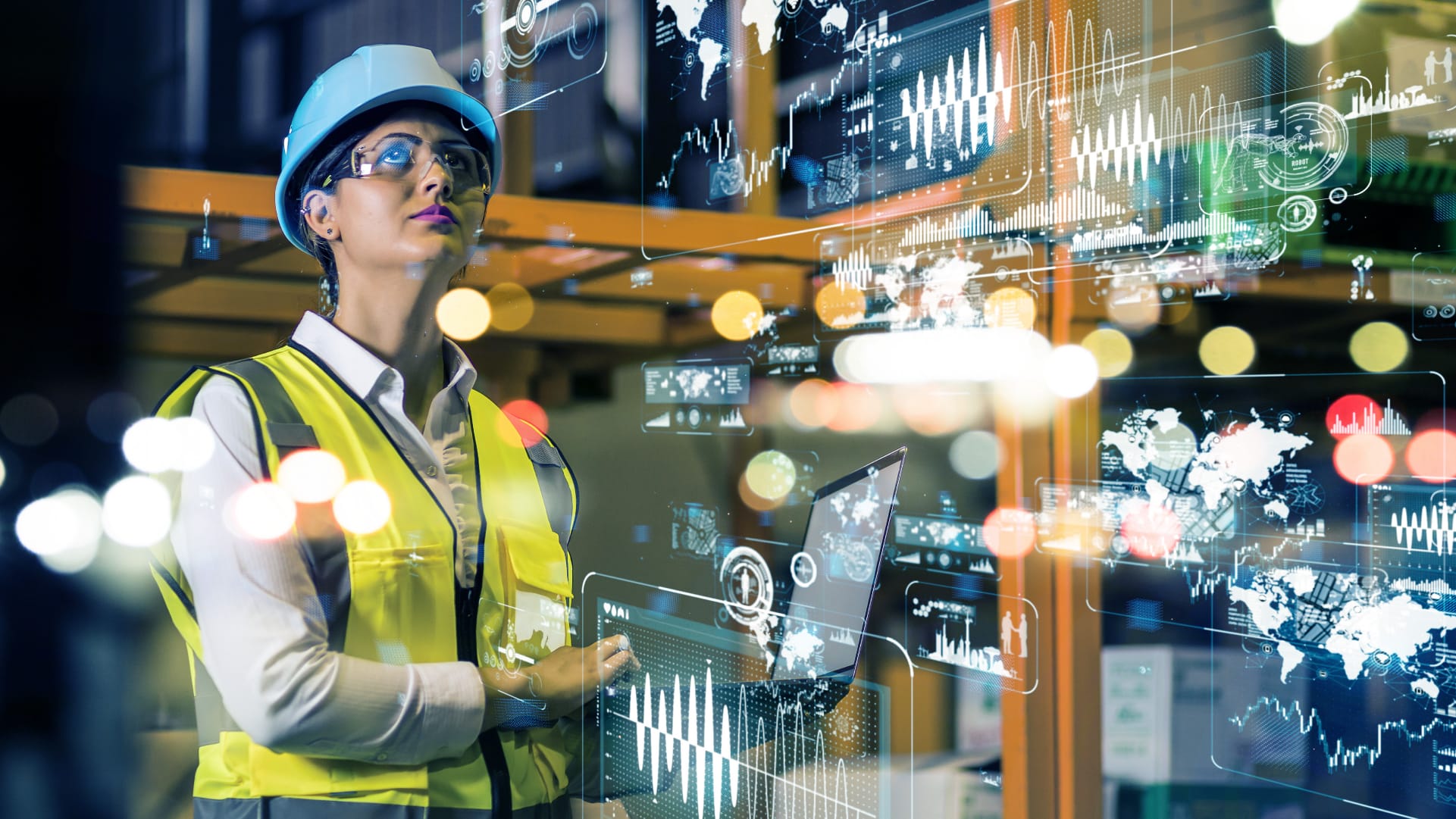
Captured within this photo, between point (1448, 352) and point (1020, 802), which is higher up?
point (1448, 352)

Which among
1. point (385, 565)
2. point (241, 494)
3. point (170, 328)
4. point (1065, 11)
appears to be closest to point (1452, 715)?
point (1065, 11)

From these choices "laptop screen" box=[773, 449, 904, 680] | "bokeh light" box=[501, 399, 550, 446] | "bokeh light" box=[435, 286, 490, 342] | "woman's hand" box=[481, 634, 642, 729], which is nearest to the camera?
"laptop screen" box=[773, 449, 904, 680]

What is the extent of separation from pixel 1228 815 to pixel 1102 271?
0.56m

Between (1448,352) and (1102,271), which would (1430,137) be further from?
(1102,271)

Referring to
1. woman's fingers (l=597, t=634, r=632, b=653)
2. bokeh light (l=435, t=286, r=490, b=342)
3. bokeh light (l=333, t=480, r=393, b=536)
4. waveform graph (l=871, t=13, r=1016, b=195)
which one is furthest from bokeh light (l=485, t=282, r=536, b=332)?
waveform graph (l=871, t=13, r=1016, b=195)

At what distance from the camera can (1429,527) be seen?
93 cm

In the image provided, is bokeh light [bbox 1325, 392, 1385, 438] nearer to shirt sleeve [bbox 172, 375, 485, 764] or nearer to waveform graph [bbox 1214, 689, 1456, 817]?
waveform graph [bbox 1214, 689, 1456, 817]

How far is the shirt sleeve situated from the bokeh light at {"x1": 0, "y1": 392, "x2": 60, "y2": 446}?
102 cm

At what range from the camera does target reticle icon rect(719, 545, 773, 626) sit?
1586 millimetres

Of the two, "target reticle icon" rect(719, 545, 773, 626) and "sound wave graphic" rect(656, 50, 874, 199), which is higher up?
"sound wave graphic" rect(656, 50, 874, 199)

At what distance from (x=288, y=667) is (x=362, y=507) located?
0.31 m

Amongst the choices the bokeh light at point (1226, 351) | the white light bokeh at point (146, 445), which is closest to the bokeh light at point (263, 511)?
the white light bokeh at point (146, 445)

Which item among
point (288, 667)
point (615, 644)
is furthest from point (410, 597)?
point (615, 644)

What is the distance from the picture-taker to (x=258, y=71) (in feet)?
8.55
